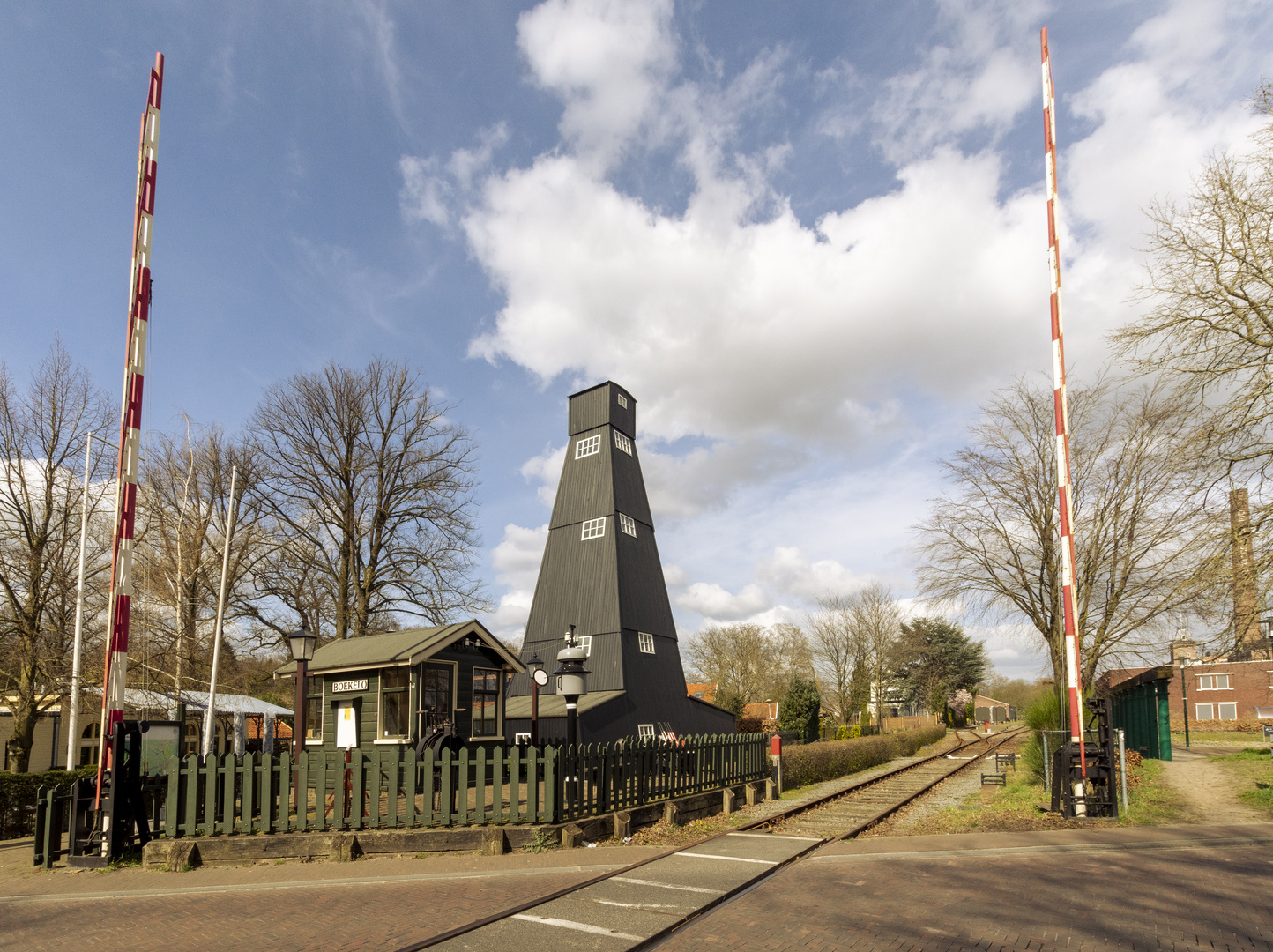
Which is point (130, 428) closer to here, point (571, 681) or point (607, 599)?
point (571, 681)

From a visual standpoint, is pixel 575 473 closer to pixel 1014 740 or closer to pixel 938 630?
pixel 1014 740

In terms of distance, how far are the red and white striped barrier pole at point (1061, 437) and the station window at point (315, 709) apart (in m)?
17.5

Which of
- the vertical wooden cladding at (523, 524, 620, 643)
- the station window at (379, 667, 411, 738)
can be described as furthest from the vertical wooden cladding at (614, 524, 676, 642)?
the station window at (379, 667, 411, 738)

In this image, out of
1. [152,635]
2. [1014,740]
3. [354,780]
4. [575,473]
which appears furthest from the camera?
[1014,740]

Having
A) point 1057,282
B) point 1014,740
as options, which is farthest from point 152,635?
point 1014,740

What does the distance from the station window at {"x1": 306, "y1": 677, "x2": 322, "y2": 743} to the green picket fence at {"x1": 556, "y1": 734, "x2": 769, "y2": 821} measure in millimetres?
11110

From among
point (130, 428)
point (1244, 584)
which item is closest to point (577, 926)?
point (130, 428)

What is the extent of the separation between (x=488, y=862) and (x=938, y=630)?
6999 centimetres

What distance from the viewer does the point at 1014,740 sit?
46.5 meters

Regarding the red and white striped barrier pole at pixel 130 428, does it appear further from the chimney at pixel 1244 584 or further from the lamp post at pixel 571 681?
the chimney at pixel 1244 584

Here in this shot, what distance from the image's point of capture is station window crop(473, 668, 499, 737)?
19.9 m

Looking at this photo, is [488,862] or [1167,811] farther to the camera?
[1167,811]

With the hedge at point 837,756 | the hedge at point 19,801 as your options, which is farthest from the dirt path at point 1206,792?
the hedge at point 19,801

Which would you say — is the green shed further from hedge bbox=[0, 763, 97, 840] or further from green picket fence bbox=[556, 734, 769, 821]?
green picket fence bbox=[556, 734, 769, 821]
